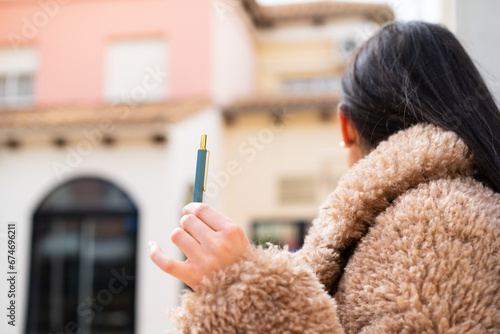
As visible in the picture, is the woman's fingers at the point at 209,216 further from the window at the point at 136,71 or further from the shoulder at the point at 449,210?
the window at the point at 136,71

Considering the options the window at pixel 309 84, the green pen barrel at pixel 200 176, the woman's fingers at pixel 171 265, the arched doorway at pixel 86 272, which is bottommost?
the arched doorway at pixel 86 272

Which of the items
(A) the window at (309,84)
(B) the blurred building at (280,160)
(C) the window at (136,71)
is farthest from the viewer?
(A) the window at (309,84)

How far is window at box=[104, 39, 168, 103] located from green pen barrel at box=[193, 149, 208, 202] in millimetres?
5949

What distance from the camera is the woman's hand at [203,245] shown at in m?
0.67

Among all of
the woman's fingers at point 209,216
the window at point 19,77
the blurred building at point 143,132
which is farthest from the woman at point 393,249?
the window at point 19,77

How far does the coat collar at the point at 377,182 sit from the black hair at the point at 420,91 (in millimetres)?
41

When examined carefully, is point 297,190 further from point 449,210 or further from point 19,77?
point 449,210

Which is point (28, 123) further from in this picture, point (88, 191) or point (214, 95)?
point (214, 95)

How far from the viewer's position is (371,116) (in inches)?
37.1

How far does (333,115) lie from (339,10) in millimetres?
2382

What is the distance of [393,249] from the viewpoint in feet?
2.29

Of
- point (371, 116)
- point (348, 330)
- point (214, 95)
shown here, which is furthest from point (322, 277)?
point (214, 95)

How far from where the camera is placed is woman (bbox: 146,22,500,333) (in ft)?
2.12

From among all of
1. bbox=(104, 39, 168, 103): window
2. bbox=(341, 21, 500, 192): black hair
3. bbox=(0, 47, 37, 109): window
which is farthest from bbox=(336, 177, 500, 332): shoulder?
bbox=(0, 47, 37, 109): window
